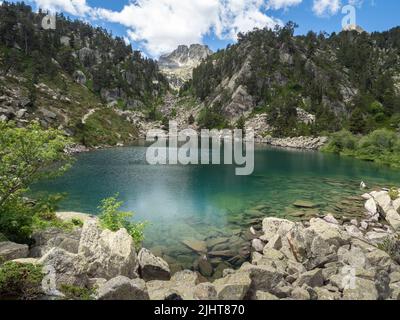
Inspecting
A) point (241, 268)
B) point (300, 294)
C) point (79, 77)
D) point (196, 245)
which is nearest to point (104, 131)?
point (79, 77)

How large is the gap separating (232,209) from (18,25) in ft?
637

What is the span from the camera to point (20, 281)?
41.9 ft

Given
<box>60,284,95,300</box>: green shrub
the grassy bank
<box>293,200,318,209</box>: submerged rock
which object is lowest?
<box>60,284,95,300</box>: green shrub

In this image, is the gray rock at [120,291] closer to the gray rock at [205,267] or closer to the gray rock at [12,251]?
the gray rock at [12,251]

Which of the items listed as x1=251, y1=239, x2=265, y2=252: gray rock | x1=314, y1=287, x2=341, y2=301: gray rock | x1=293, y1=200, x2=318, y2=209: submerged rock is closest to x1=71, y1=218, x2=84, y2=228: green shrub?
x1=251, y1=239, x2=265, y2=252: gray rock

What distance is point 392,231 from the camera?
30.3 metres

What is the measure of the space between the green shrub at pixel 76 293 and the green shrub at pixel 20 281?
1056 mm

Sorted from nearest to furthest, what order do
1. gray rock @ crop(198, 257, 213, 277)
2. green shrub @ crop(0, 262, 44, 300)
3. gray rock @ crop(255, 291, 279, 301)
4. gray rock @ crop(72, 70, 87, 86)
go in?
green shrub @ crop(0, 262, 44, 300) < gray rock @ crop(255, 291, 279, 301) < gray rock @ crop(198, 257, 213, 277) < gray rock @ crop(72, 70, 87, 86)

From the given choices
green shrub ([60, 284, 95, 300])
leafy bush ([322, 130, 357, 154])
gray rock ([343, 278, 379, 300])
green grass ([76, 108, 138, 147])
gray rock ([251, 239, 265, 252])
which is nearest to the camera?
green shrub ([60, 284, 95, 300])

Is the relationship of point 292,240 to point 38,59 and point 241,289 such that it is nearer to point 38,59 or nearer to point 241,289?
point 241,289

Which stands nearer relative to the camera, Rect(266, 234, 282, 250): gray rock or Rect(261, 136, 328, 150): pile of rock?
Rect(266, 234, 282, 250): gray rock

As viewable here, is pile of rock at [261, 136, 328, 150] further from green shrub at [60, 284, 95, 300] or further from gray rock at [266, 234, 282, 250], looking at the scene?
green shrub at [60, 284, 95, 300]

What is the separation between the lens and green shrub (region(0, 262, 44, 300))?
12383 millimetres

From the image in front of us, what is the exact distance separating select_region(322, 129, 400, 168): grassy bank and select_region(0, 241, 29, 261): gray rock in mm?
87471
